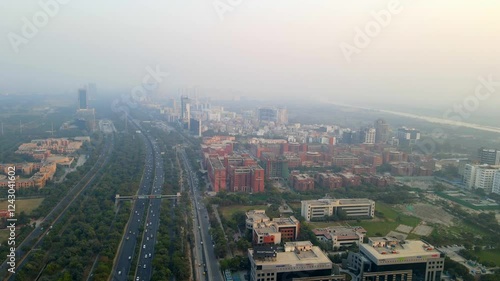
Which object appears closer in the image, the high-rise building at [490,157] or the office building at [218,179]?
the office building at [218,179]

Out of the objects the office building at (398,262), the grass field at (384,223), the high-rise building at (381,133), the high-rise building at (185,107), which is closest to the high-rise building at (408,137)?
the high-rise building at (381,133)

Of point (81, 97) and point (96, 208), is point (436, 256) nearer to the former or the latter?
point (96, 208)

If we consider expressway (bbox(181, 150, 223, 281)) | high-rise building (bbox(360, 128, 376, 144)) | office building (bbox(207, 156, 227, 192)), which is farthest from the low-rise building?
high-rise building (bbox(360, 128, 376, 144))

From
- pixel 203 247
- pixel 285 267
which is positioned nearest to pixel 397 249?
pixel 285 267

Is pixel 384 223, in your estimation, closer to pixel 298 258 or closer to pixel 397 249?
pixel 397 249

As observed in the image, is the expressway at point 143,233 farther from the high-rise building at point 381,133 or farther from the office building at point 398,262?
the high-rise building at point 381,133

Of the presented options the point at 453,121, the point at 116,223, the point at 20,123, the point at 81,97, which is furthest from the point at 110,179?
the point at 453,121

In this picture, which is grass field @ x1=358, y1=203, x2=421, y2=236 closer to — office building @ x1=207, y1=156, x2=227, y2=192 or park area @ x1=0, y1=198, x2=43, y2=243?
office building @ x1=207, y1=156, x2=227, y2=192
